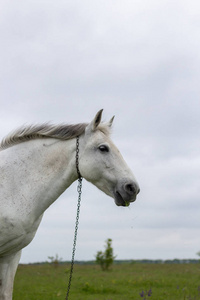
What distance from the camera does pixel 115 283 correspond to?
1568cm

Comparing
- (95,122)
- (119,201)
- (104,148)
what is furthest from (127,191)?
(95,122)

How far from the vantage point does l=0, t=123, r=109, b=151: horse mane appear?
6113mm

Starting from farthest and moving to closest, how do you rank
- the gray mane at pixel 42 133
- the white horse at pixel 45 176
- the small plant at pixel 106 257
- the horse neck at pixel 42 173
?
the small plant at pixel 106 257
the gray mane at pixel 42 133
the horse neck at pixel 42 173
the white horse at pixel 45 176

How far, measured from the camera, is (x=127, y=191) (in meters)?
5.50

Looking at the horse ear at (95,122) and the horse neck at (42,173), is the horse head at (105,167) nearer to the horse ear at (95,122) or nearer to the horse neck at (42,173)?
the horse ear at (95,122)

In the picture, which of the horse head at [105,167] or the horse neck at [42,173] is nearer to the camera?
the horse head at [105,167]

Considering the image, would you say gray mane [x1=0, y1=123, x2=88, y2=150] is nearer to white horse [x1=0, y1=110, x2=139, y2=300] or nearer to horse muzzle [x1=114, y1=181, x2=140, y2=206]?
white horse [x1=0, y1=110, x2=139, y2=300]

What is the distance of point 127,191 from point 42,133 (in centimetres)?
171

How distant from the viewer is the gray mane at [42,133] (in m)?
6.11

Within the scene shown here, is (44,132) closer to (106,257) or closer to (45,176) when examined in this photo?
(45,176)

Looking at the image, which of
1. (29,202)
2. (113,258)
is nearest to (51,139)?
(29,202)

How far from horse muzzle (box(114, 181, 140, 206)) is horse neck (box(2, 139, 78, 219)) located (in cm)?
73

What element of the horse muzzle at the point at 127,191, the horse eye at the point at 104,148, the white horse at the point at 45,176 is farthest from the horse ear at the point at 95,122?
the horse muzzle at the point at 127,191

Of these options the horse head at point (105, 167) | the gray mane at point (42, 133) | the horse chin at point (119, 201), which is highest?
the gray mane at point (42, 133)
